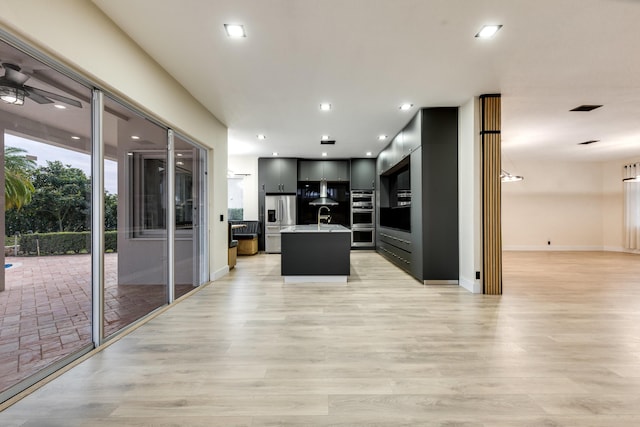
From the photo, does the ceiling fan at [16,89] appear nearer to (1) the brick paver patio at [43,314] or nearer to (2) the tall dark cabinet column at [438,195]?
(1) the brick paver patio at [43,314]

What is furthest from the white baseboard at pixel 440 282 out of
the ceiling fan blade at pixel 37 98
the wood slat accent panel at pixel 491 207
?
the ceiling fan blade at pixel 37 98

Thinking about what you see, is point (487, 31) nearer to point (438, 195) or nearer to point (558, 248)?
point (438, 195)

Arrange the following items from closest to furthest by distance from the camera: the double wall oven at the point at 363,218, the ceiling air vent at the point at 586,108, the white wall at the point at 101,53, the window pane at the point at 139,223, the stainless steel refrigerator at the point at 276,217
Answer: the white wall at the point at 101,53 < the window pane at the point at 139,223 < the ceiling air vent at the point at 586,108 < the stainless steel refrigerator at the point at 276,217 < the double wall oven at the point at 363,218

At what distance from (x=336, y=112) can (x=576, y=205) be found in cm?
892

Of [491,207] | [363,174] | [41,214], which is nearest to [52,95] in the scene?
[41,214]

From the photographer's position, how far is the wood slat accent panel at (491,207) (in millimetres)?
4098

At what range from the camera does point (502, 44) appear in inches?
112

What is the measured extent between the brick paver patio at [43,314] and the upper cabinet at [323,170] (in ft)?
20.4

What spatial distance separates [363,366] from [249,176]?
7.19 m

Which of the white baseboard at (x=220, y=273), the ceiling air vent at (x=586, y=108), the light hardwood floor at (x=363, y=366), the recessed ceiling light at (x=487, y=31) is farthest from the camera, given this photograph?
the white baseboard at (x=220, y=273)

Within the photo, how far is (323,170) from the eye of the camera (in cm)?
885

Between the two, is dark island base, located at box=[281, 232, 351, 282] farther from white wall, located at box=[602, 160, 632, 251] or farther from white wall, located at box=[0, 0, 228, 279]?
white wall, located at box=[602, 160, 632, 251]

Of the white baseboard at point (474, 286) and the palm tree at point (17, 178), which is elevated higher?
the palm tree at point (17, 178)

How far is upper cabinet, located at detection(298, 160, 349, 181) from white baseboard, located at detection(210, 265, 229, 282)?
4072 millimetres
